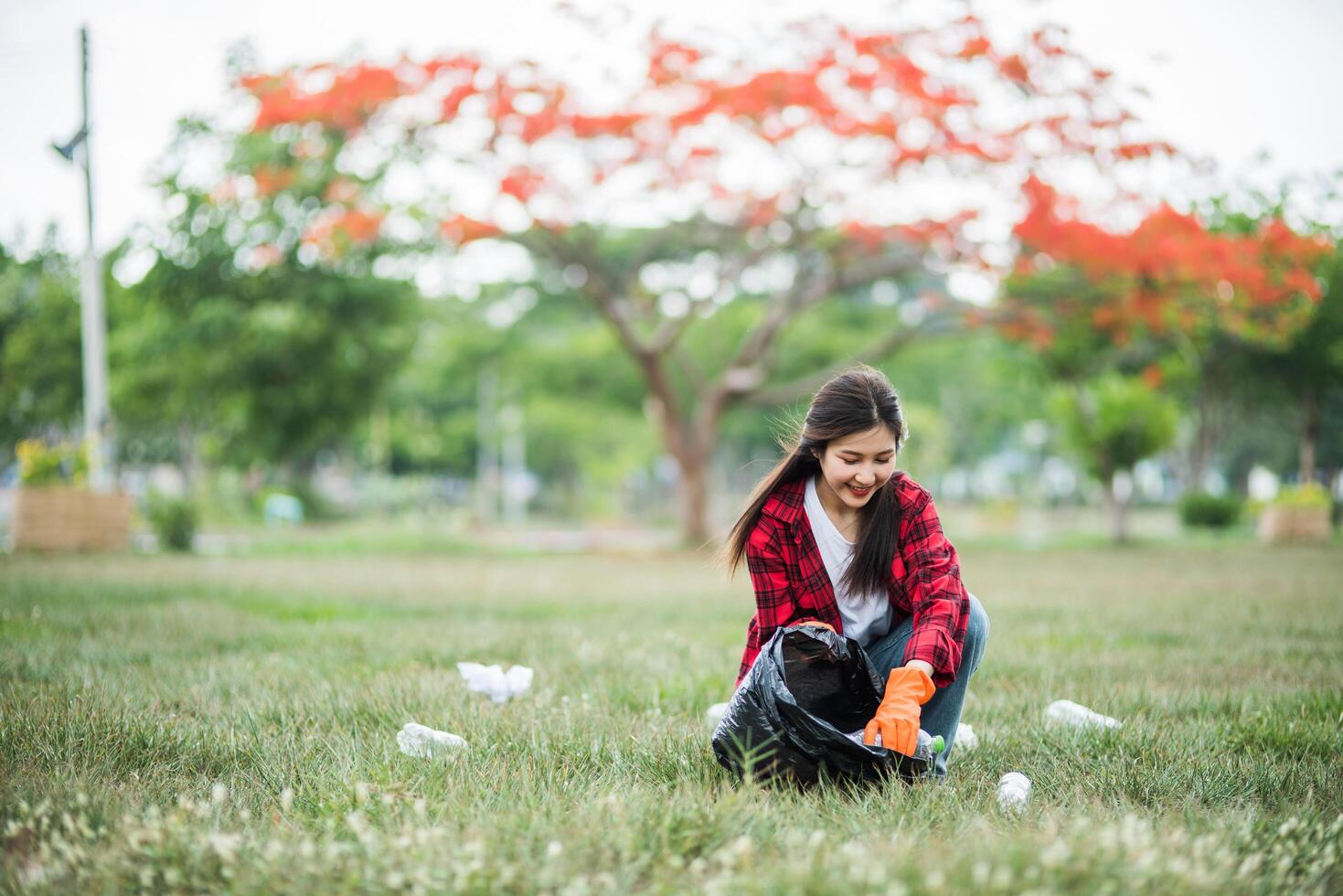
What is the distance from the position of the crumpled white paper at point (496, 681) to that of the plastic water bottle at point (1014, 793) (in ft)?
5.82

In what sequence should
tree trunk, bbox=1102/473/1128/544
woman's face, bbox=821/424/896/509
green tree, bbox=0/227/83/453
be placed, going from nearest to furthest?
woman's face, bbox=821/424/896/509, tree trunk, bbox=1102/473/1128/544, green tree, bbox=0/227/83/453

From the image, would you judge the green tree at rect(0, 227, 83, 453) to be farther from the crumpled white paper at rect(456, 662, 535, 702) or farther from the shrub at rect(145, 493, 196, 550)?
the crumpled white paper at rect(456, 662, 535, 702)

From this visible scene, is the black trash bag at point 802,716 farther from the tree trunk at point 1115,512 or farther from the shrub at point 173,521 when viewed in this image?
the tree trunk at point 1115,512

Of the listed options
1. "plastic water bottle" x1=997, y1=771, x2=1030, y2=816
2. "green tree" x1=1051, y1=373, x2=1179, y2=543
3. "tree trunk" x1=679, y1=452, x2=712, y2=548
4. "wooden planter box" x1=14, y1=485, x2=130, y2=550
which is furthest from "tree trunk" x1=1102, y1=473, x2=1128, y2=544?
"plastic water bottle" x1=997, y1=771, x2=1030, y2=816

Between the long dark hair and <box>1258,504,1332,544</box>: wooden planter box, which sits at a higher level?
the long dark hair

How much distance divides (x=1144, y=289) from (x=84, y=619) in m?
12.6

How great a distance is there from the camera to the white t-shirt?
9.99 ft

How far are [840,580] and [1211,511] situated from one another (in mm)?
21639

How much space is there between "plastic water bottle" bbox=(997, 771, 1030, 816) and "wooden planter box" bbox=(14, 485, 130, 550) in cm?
1113

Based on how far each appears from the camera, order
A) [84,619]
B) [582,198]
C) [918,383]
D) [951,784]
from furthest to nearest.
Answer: [918,383] < [582,198] < [84,619] < [951,784]

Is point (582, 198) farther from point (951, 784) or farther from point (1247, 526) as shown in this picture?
point (1247, 526)

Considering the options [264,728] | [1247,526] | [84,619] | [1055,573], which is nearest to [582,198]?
[1055,573]

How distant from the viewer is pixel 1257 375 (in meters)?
22.9

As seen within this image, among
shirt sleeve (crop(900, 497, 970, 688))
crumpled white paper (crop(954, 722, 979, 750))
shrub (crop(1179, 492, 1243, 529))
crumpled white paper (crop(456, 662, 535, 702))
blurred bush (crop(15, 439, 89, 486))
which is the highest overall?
blurred bush (crop(15, 439, 89, 486))
